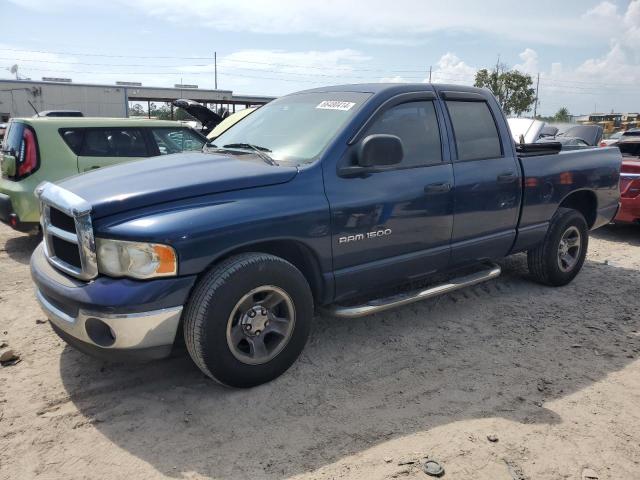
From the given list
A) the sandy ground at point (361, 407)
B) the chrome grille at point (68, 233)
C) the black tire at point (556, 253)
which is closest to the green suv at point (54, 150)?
the sandy ground at point (361, 407)

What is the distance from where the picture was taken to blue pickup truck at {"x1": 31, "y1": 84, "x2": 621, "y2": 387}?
2814 millimetres

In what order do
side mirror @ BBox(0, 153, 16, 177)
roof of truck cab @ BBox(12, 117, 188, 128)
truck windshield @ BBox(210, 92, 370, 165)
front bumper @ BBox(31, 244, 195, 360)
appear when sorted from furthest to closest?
roof of truck cab @ BBox(12, 117, 188, 128), side mirror @ BBox(0, 153, 16, 177), truck windshield @ BBox(210, 92, 370, 165), front bumper @ BBox(31, 244, 195, 360)

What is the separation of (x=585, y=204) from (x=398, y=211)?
9.77 feet

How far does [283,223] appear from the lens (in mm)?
3160

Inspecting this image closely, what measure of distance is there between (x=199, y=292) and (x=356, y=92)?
6.62 feet

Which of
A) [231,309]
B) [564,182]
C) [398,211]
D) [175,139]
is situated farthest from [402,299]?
[175,139]

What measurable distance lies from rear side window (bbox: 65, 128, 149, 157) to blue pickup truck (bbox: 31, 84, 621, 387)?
2.94 meters

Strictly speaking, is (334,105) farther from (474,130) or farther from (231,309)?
(231,309)

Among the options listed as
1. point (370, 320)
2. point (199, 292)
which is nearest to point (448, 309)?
point (370, 320)

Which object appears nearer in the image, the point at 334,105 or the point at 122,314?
the point at 122,314

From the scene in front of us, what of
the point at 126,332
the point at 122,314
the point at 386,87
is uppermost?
the point at 386,87

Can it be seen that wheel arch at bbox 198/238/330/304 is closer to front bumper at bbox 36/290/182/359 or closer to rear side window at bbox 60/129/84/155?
front bumper at bbox 36/290/182/359

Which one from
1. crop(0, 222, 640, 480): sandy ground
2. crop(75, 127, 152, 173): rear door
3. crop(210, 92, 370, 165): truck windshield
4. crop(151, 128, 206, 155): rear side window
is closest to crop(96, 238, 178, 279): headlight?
crop(0, 222, 640, 480): sandy ground

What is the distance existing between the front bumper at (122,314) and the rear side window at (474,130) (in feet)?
8.34
